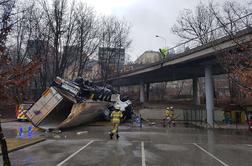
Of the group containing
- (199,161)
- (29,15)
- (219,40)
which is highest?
(29,15)

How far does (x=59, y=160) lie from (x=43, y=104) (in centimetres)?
1109

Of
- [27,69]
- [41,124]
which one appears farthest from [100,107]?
[27,69]

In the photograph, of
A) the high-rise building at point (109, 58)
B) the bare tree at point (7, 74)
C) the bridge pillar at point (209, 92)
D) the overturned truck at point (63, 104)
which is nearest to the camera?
the bare tree at point (7, 74)

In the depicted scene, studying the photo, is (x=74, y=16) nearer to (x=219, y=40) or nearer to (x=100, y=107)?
(x=100, y=107)

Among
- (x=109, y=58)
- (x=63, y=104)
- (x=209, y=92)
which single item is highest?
(x=109, y=58)

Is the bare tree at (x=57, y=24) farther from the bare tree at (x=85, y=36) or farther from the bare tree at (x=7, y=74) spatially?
the bare tree at (x=7, y=74)

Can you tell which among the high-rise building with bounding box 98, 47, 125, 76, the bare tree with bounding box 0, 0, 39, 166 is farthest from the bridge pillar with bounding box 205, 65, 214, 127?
the bare tree with bounding box 0, 0, 39, 166

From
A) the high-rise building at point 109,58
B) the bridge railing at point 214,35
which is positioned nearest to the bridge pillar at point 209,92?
the bridge railing at point 214,35

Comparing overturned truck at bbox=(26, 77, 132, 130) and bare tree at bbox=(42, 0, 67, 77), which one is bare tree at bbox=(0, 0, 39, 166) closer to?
overturned truck at bbox=(26, 77, 132, 130)

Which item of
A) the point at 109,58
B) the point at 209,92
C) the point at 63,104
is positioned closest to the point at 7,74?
the point at 63,104

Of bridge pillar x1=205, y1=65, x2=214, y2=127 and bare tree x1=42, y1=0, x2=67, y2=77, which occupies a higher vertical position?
bare tree x1=42, y1=0, x2=67, y2=77

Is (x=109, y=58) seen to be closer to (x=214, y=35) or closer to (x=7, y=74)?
(x=214, y=35)

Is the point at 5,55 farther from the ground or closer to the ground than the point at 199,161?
farther from the ground

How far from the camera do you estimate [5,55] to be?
7.16m
